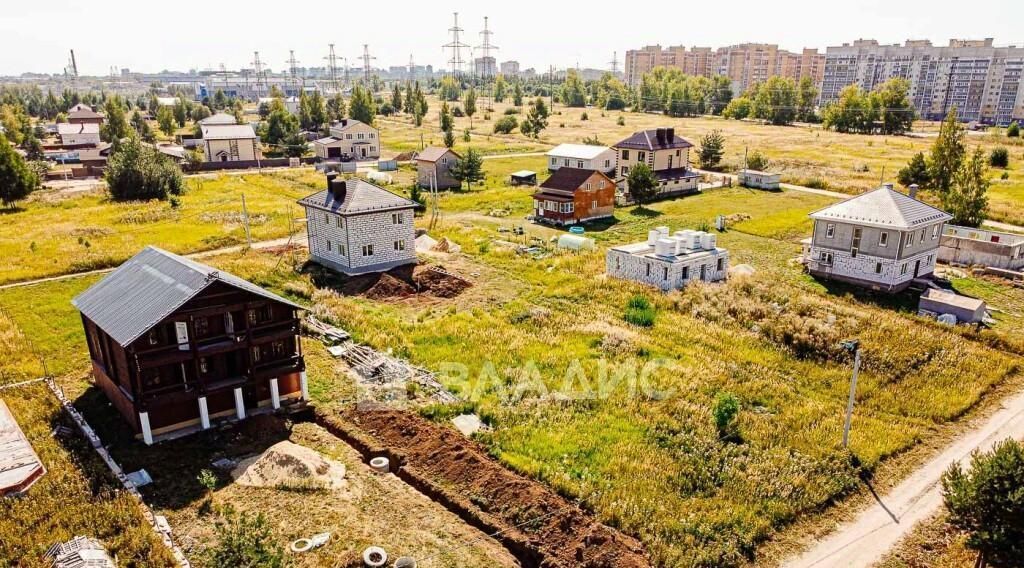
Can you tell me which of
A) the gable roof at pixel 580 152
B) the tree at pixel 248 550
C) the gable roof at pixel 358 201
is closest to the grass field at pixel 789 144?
the gable roof at pixel 580 152

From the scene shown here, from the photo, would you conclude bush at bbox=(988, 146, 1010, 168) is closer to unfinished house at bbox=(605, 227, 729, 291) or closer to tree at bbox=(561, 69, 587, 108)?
unfinished house at bbox=(605, 227, 729, 291)

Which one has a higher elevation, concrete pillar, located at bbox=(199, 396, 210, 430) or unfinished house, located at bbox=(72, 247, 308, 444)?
unfinished house, located at bbox=(72, 247, 308, 444)

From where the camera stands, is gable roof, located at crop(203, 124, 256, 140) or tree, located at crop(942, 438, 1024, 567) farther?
gable roof, located at crop(203, 124, 256, 140)

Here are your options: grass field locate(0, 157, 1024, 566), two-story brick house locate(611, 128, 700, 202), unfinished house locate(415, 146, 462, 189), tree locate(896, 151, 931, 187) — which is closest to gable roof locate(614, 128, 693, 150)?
two-story brick house locate(611, 128, 700, 202)

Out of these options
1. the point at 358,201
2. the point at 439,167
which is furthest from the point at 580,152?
the point at 358,201

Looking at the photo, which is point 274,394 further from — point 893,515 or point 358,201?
point 893,515

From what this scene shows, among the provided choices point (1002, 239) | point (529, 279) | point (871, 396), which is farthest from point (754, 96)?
point (871, 396)
